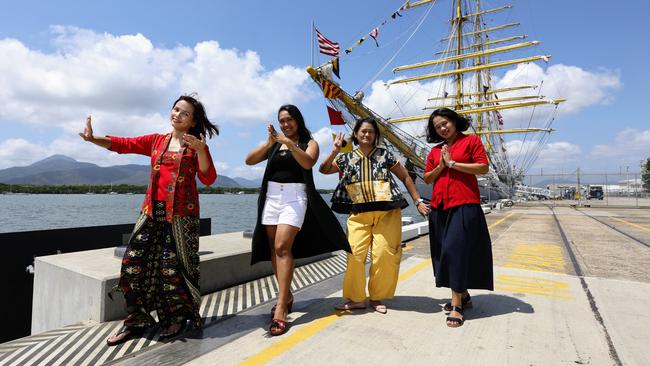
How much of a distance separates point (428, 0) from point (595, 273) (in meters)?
29.9

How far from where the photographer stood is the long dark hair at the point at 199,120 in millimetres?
2691

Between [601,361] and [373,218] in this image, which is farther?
[373,218]

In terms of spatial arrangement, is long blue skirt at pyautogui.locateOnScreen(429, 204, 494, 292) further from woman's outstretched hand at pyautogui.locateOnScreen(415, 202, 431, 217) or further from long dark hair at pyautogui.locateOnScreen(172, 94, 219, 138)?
long dark hair at pyautogui.locateOnScreen(172, 94, 219, 138)

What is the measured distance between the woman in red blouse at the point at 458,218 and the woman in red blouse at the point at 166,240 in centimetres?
198

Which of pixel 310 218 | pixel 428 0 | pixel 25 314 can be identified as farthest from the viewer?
pixel 428 0

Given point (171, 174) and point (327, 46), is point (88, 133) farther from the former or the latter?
point (327, 46)

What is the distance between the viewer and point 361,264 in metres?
3.09

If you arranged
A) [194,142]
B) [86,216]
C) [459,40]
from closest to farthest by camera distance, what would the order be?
[194,142]
[86,216]
[459,40]

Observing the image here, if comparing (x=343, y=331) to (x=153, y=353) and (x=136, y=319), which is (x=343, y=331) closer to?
(x=153, y=353)

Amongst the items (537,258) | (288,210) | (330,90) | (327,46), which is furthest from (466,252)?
(330,90)

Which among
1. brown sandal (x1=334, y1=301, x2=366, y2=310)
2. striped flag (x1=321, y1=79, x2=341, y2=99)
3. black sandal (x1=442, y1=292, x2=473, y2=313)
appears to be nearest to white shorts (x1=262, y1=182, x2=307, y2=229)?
brown sandal (x1=334, y1=301, x2=366, y2=310)

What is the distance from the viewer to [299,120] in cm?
290

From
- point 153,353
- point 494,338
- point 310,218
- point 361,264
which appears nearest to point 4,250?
point 153,353

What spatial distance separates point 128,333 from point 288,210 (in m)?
1.44
